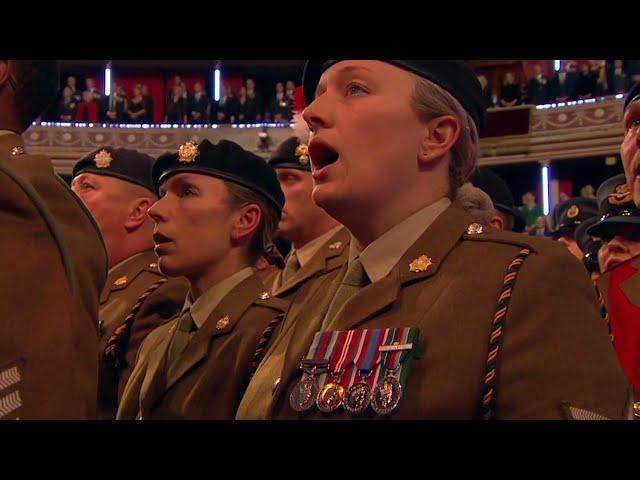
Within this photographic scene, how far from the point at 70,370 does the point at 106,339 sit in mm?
1875

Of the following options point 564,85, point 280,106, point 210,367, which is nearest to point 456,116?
point 210,367

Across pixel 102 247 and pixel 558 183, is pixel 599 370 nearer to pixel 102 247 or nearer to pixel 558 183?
pixel 102 247

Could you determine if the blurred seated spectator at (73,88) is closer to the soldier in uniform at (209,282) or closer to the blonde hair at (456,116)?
the soldier in uniform at (209,282)

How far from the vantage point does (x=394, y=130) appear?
79.9 inches

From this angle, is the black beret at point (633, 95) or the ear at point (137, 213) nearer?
the black beret at point (633, 95)

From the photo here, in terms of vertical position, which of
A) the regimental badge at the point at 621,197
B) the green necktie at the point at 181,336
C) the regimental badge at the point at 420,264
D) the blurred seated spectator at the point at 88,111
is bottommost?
the blurred seated spectator at the point at 88,111

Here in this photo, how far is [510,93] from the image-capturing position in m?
17.8

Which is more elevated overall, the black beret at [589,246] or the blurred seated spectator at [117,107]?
the black beret at [589,246]

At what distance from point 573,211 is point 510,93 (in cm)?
1191

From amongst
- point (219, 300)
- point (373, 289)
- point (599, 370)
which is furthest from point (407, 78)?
point (219, 300)

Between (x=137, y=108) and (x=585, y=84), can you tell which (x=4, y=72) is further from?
(x=137, y=108)

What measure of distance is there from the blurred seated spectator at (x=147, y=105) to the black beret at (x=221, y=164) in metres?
15.9

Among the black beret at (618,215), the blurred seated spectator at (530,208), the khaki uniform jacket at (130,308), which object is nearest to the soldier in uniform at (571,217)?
the black beret at (618,215)

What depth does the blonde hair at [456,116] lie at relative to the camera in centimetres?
207
